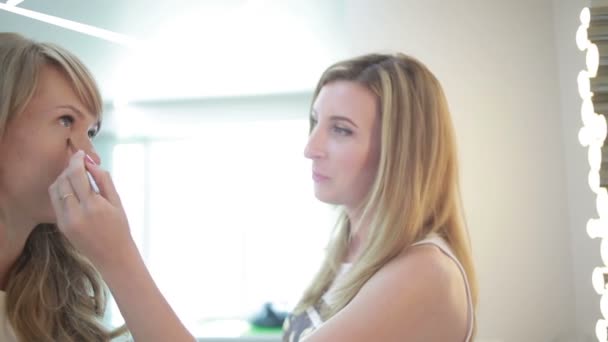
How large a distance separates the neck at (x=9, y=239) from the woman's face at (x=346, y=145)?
0.51 m

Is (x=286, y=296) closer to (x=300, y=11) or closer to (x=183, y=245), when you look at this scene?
(x=183, y=245)

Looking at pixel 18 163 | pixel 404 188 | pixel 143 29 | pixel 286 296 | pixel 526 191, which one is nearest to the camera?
pixel 18 163

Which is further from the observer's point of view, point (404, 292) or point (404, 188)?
point (404, 188)

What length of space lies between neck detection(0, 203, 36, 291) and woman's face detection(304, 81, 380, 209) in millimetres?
509

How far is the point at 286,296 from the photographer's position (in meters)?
2.08

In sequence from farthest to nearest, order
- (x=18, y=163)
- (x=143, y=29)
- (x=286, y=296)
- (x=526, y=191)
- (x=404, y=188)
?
1. (x=286, y=296)
2. (x=143, y=29)
3. (x=526, y=191)
4. (x=404, y=188)
5. (x=18, y=163)

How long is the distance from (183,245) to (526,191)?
55.8 inches

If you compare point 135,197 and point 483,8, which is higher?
point 483,8

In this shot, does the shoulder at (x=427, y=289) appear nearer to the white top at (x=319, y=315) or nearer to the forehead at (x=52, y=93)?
the white top at (x=319, y=315)

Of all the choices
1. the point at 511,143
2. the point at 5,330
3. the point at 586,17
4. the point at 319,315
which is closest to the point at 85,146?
the point at 5,330

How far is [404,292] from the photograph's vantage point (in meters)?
0.75

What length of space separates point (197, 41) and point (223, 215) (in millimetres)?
873

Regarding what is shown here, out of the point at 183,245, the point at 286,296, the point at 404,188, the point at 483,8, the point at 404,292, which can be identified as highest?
the point at 483,8

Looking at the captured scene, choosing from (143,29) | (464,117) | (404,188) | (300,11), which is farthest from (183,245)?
(404,188)
